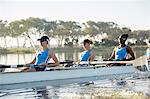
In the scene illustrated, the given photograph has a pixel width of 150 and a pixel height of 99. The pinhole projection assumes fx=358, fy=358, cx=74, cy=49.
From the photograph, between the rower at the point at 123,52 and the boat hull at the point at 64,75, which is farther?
the rower at the point at 123,52

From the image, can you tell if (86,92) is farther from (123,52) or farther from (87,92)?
(123,52)

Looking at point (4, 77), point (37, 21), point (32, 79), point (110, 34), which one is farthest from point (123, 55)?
point (110, 34)

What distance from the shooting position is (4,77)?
5.08 m

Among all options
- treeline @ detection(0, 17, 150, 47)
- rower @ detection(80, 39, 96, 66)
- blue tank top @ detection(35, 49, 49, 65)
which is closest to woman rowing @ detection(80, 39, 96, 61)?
rower @ detection(80, 39, 96, 66)

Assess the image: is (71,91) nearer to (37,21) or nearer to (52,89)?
(52,89)

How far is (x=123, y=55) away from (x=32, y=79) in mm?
2083

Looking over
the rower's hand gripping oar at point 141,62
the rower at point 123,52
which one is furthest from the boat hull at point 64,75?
the rower at point 123,52

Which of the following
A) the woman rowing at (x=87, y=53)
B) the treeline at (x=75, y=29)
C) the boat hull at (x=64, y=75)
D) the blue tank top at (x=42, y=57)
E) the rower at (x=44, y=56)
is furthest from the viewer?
the treeline at (x=75, y=29)

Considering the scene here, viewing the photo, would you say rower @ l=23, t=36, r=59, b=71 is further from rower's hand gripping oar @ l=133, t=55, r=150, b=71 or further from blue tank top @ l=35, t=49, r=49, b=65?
rower's hand gripping oar @ l=133, t=55, r=150, b=71

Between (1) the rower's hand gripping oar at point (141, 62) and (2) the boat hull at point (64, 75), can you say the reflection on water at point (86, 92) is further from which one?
(1) the rower's hand gripping oar at point (141, 62)

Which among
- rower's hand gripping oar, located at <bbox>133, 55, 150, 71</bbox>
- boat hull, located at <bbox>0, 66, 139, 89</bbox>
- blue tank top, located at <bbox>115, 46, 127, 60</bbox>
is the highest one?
blue tank top, located at <bbox>115, 46, 127, 60</bbox>

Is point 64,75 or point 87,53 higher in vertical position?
point 87,53

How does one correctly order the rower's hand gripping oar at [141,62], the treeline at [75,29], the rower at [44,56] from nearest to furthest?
1. the rower at [44,56]
2. the rower's hand gripping oar at [141,62]
3. the treeline at [75,29]

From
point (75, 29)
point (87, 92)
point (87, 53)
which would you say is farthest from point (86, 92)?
point (75, 29)
